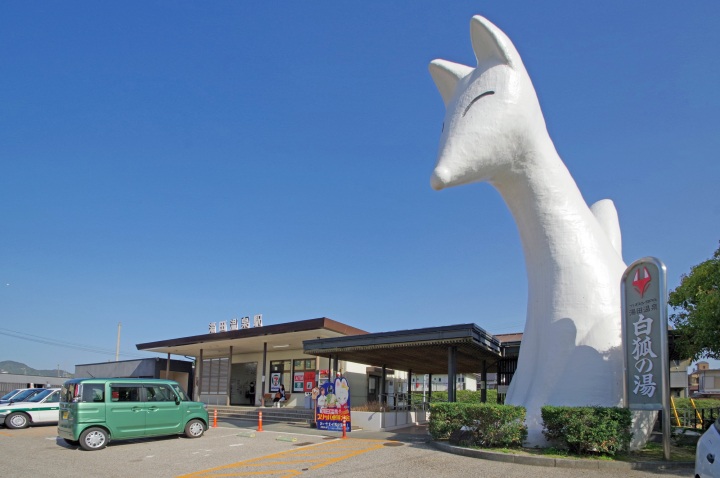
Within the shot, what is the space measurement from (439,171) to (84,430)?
10.4 metres

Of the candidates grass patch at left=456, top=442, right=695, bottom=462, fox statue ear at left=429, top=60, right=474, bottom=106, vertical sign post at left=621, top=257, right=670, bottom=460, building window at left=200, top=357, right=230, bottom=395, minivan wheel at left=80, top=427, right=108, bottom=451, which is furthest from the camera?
building window at left=200, top=357, right=230, bottom=395

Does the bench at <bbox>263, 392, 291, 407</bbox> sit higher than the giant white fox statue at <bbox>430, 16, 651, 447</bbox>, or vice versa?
the giant white fox statue at <bbox>430, 16, 651, 447</bbox>

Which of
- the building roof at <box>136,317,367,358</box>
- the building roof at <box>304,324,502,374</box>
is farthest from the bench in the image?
the building roof at <box>304,324,502,374</box>

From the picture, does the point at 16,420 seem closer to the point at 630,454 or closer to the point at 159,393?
the point at 159,393

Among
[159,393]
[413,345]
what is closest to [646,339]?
[413,345]

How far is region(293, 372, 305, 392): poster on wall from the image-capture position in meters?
28.2

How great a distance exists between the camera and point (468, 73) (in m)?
14.9

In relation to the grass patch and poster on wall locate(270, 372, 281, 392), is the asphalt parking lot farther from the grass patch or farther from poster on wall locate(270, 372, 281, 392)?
poster on wall locate(270, 372, 281, 392)

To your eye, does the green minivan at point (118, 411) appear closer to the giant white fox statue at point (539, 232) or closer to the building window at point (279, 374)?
the giant white fox statue at point (539, 232)

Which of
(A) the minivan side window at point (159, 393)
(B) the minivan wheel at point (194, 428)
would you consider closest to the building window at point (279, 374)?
(B) the minivan wheel at point (194, 428)

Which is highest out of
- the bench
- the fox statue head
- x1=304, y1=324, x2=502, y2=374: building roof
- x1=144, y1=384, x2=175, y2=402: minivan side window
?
the fox statue head

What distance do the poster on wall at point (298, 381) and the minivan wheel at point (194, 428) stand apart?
12337 mm

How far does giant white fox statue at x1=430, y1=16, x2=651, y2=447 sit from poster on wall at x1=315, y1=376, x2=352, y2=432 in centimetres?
546

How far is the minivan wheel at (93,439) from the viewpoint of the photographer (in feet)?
43.7
